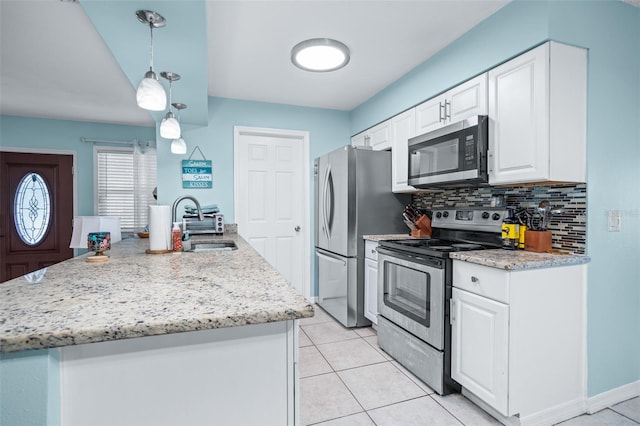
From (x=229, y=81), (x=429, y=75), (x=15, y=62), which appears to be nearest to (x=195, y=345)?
(x=429, y=75)

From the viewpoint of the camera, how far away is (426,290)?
6.92 feet

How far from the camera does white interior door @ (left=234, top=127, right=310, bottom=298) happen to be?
3781 mm

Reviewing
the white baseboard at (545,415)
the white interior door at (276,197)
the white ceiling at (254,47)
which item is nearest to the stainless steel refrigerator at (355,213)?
the white interior door at (276,197)

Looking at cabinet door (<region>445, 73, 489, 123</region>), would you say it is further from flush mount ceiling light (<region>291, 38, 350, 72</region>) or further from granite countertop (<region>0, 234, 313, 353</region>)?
granite countertop (<region>0, 234, 313, 353</region>)

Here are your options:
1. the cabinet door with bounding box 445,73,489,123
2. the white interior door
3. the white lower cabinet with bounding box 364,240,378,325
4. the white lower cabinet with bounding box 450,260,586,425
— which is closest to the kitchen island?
the white lower cabinet with bounding box 450,260,586,425

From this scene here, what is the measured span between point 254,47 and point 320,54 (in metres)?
0.52

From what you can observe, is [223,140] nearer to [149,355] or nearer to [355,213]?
[355,213]

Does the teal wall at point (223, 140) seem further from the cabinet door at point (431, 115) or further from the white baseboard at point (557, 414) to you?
the white baseboard at point (557, 414)

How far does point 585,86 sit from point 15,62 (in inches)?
161

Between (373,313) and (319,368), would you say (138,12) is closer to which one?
(319,368)

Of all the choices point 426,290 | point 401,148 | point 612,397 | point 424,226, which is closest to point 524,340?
point 426,290

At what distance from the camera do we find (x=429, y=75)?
2670mm

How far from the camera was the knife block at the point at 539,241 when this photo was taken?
1.95 metres

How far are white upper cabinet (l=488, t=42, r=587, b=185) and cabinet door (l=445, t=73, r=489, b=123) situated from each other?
0.62ft
